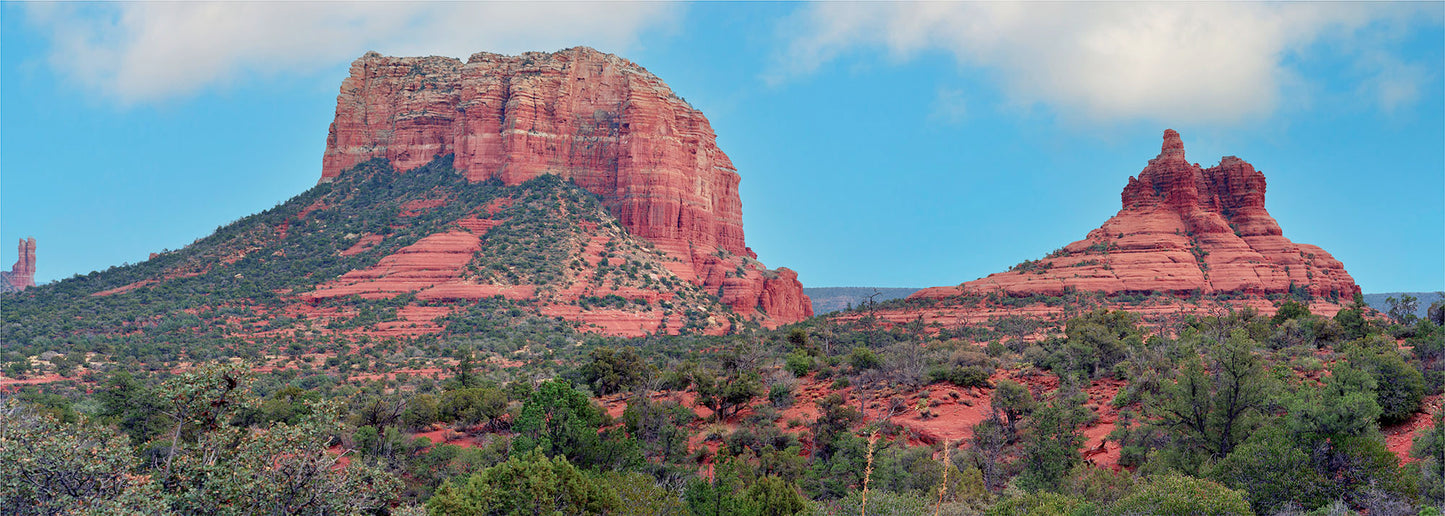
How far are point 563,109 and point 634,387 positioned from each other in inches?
2450

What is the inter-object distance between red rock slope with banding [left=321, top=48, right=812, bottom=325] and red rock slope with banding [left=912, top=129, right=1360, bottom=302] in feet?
109

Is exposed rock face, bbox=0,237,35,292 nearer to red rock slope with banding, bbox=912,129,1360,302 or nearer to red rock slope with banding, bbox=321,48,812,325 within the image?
red rock slope with banding, bbox=321,48,812,325

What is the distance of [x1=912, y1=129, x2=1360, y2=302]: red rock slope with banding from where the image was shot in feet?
196

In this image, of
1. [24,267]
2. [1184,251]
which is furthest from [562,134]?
[24,267]

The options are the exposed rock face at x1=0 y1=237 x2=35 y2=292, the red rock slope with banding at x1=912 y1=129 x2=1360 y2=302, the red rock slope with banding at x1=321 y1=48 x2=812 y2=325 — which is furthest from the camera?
the exposed rock face at x1=0 y1=237 x2=35 y2=292

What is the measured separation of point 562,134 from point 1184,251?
6168 cm

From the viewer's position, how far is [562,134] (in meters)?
90.8

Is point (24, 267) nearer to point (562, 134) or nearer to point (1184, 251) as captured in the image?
point (562, 134)

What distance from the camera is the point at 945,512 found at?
1577 cm

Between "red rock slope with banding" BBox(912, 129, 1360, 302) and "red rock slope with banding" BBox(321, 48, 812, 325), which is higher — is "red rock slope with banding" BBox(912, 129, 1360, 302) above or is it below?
below

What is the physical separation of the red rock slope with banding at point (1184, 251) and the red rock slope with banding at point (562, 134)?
33.2m

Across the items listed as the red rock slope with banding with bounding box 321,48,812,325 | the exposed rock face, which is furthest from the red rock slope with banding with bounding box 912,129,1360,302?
the exposed rock face

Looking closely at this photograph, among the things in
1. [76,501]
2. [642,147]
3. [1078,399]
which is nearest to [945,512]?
[1078,399]

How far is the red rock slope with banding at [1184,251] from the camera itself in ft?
196
